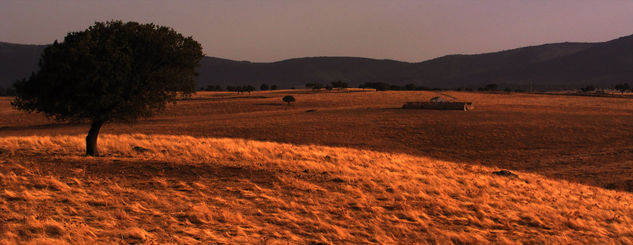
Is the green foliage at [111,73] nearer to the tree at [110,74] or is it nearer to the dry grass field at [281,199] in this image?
the tree at [110,74]

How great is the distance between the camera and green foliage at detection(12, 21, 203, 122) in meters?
22.5

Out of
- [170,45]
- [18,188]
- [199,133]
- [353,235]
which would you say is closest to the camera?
[353,235]

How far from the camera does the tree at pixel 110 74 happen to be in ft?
73.8

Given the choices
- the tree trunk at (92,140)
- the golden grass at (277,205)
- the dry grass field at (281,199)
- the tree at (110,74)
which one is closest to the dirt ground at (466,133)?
the dry grass field at (281,199)

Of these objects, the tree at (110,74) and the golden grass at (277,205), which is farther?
the tree at (110,74)

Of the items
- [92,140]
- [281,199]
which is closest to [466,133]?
[92,140]

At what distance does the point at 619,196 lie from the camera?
71.5ft

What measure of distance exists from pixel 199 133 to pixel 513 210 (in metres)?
40.7

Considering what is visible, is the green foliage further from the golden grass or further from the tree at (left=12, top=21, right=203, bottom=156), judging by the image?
the golden grass

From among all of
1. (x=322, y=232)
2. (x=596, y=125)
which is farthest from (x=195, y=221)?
(x=596, y=125)

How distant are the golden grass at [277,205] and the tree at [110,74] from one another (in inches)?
119

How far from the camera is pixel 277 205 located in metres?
14.5

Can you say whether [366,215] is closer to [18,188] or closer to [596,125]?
[18,188]

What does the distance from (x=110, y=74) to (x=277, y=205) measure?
44.5 feet
